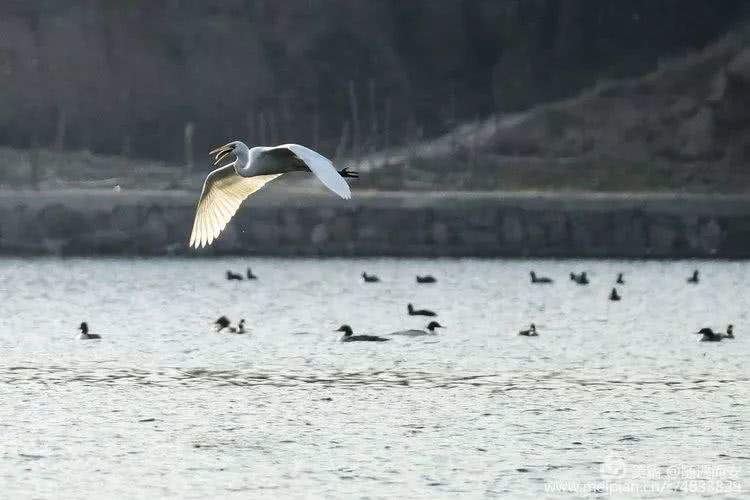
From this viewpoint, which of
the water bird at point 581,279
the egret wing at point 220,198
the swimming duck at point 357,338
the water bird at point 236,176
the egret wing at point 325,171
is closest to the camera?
the egret wing at point 325,171

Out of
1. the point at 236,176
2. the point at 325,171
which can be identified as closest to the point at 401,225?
the point at 236,176

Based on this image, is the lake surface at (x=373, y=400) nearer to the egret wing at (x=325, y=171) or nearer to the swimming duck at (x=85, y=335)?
the swimming duck at (x=85, y=335)

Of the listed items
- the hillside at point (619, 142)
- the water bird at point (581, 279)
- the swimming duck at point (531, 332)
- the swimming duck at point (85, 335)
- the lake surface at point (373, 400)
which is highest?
the hillside at point (619, 142)

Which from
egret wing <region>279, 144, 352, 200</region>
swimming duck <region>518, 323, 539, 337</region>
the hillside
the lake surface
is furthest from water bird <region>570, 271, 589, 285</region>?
egret wing <region>279, 144, 352, 200</region>

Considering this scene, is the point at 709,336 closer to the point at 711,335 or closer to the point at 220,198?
the point at 711,335

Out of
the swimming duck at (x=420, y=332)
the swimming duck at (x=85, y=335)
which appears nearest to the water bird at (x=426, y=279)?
the swimming duck at (x=420, y=332)

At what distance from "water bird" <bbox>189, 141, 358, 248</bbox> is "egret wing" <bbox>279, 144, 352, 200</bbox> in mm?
35

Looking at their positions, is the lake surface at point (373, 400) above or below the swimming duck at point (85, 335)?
below

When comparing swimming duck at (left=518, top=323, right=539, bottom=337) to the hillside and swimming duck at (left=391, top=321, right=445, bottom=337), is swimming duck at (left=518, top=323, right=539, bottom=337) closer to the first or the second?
swimming duck at (left=391, top=321, right=445, bottom=337)

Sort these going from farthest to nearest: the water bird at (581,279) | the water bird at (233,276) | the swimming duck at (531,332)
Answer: the water bird at (233,276), the water bird at (581,279), the swimming duck at (531,332)

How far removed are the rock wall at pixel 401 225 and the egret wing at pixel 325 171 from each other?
6787cm

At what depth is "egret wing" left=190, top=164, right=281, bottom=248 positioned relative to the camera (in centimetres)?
2728

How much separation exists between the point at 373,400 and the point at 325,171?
1167 centimetres

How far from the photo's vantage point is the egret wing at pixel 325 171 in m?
21.7
